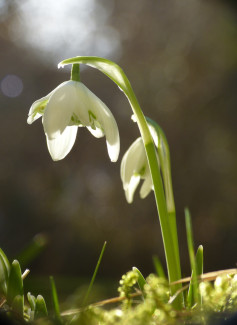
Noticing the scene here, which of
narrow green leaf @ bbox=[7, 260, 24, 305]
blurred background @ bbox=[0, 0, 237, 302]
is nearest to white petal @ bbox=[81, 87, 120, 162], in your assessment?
narrow green leaf @ bbox=[7, 260, 24, 305]

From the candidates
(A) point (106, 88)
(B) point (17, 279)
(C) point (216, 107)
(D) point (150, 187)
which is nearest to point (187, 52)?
(C) point (216, 107)

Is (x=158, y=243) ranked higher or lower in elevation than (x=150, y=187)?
lower

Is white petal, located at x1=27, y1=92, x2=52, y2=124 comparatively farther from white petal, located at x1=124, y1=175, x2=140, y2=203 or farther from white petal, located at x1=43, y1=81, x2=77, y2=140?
white petal, located at x1=124, y1=175, x2=140, y2=203

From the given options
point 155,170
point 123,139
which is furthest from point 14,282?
point 123,139

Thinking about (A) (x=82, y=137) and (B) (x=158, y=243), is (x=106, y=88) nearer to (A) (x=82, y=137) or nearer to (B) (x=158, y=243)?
(A) (x=82, y=137)

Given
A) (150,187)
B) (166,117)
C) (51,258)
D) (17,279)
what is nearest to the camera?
(17,279)

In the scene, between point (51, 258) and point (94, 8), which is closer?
point (51, 258)
